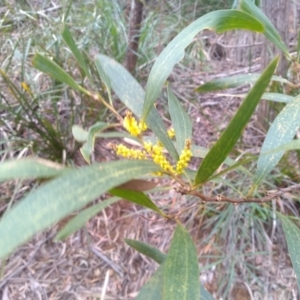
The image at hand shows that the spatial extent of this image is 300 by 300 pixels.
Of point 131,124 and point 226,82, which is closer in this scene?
point 131,124

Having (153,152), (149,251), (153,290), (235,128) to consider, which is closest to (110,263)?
(149,251)

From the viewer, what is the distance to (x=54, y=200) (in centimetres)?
27

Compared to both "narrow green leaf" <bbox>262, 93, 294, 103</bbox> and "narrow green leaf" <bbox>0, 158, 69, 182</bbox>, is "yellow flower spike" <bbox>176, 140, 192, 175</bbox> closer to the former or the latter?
"narrow green leaf" <bbox>0, 158, 69, 182</bbox>

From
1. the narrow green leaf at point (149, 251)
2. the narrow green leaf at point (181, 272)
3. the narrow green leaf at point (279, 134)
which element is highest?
the narrow green leaf at point (279, 134)

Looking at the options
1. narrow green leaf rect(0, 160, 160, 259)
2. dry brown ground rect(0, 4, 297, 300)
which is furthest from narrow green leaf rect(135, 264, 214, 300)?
dry brown ground rect(0, 4, 297, 300)

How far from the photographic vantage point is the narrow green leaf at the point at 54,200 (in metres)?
0.25

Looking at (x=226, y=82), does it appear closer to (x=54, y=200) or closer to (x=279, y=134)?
(x=279, y=134)

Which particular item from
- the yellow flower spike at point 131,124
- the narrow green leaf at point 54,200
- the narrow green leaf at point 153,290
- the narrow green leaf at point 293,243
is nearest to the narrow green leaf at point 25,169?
→ the narrow green leaf at point 54,200

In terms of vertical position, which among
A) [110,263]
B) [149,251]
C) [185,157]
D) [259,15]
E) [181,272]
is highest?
[259,15]

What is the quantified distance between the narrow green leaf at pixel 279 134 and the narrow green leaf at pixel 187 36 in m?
0.16

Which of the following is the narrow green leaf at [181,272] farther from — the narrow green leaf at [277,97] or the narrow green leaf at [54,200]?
the narrow green leaf at [277,97]

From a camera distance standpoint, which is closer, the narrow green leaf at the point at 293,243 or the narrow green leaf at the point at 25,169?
the narrow green leaf at the point at 25,169

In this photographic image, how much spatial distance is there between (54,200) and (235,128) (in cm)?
18

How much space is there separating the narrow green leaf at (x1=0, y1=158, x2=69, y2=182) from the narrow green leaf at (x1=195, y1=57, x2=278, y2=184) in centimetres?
17
